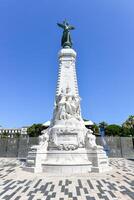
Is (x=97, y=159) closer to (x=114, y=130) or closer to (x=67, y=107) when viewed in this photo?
(x=67, y=107)

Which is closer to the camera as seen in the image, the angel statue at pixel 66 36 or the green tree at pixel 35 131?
the angel statue at pixel 66 36

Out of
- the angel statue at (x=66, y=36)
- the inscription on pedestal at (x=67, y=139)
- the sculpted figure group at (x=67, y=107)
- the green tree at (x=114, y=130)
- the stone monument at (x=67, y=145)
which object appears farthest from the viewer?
the green tree at (x=114, y=130)

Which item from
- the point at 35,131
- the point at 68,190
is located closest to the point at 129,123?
the point at 35,131

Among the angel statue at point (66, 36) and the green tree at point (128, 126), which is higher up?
the angel statue at point (66, 36)

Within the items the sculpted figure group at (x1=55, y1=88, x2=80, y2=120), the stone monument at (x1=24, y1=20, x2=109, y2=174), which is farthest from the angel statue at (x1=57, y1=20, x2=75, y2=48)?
the sculpted figure group at (x1=55, y1=88, x2=80, y2=120)

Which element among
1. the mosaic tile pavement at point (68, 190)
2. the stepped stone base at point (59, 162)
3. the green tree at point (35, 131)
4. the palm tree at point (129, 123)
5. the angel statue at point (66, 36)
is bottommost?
the mosaic tile pavement at point (68, 190)

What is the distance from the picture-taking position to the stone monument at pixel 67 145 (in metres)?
13.1

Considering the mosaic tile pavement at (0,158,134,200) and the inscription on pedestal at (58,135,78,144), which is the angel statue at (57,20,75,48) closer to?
the inscription on pedestal at (58,135,78,144)

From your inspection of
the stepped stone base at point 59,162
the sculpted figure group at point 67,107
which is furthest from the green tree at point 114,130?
the stepped stone base at point 59,162

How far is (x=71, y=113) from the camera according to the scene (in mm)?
16125

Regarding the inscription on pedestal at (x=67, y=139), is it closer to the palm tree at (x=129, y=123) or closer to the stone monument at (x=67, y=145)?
the stone monument at (x=67, y=145)

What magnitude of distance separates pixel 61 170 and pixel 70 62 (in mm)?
10780

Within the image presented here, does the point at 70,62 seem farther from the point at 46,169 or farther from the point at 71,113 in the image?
the point at 46,169

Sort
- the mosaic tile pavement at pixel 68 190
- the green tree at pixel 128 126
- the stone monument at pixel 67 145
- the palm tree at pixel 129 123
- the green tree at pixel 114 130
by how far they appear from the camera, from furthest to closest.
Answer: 1. the green tree at pixel 114 130
2. the palm tree at pixel 129 123
3. the green tree at pixel 128 126
4. the stone monument at pixel 67 145
5. the mosaic tile pavement at pixel 68 190
